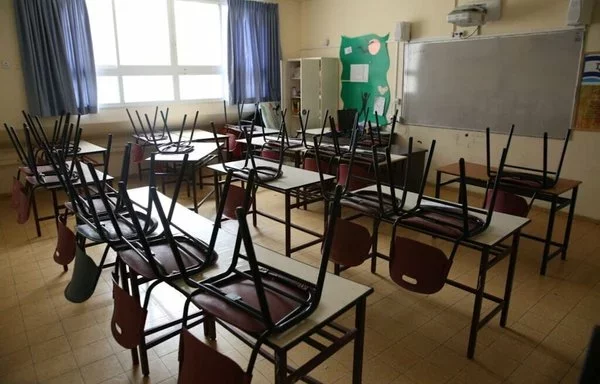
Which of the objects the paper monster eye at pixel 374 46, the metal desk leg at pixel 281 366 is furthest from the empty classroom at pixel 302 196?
the paper monster eye at pixel 374 46

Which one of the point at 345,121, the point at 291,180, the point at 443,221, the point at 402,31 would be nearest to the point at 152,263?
the point at 443,221

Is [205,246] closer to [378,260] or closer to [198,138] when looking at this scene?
[378,260]

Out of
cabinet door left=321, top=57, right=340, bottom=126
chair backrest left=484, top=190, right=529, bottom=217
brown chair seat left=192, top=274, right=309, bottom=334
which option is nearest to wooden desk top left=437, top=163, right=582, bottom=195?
chair backrest left=484, top=190, right=529, bottom=217

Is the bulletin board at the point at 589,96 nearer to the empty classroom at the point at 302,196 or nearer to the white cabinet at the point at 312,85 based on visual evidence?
the empty classroom at the point at 302,196

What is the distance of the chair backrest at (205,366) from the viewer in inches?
46.5

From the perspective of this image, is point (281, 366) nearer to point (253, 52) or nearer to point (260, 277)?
point (260, 277)

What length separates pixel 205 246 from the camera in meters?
1.73

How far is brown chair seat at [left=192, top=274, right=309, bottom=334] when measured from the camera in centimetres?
125

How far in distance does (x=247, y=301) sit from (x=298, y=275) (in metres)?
0.24

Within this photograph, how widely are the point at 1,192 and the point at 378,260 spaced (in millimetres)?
4592

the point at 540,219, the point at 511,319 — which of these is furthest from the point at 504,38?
the point at 511,319

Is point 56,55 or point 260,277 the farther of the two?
point 56,55

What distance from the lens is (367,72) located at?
6102 mm

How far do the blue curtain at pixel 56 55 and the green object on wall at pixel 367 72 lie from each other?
140 inches
